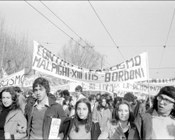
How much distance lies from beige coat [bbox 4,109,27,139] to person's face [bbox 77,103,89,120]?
0.77m

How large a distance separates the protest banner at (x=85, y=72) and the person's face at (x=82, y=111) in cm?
222

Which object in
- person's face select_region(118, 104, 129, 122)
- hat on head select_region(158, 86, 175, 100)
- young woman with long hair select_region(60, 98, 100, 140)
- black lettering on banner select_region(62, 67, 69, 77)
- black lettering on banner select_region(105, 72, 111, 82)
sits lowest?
young woman with long hair select_region(60, 98, 100, 140)

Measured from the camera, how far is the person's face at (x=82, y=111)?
3.97m

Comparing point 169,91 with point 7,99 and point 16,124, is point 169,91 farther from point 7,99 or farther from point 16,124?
point 7,99

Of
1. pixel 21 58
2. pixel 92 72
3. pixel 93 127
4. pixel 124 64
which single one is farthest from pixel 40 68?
pixel 21 58

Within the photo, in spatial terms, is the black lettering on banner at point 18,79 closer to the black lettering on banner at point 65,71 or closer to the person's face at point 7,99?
the black lettering on banner at point 65,71

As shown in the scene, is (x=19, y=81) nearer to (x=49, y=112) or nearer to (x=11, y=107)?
(x=11, y=107)

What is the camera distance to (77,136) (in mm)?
3838

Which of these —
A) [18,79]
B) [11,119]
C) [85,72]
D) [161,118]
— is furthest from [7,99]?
[18,79]

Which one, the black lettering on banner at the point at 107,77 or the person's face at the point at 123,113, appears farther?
the black lettering on banner at the point at 107,77

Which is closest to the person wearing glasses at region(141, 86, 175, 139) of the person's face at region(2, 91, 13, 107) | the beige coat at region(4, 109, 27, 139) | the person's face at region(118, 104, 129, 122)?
the person's face at region(118, 104, 129, 122)

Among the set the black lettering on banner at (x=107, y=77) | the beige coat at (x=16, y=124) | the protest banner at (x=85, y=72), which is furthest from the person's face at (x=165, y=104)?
the black lettering on banner at (x=107, y=77)

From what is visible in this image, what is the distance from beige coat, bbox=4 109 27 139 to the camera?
391 centimetres

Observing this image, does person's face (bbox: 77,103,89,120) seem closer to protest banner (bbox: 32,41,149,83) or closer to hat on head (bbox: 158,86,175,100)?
hat on head (bbox: 158,86,175,100)
